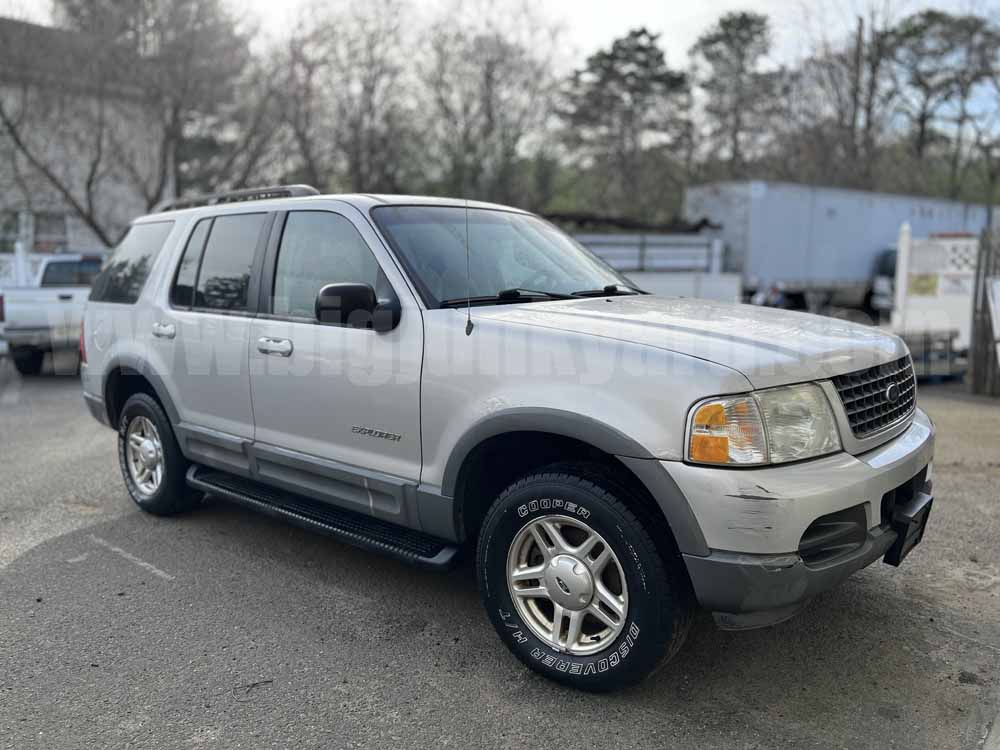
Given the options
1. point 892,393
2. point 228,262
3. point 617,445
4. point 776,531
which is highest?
point 228,262

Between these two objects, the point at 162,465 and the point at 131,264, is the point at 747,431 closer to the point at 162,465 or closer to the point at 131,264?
the point at 162,465

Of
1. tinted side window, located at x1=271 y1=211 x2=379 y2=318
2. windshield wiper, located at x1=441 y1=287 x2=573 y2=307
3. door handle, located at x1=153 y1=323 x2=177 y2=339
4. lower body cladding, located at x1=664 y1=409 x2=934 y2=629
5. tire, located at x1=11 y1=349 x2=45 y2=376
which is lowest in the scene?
tire, located at x1=11 y1=349 x2=45 y2=376

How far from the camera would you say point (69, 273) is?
41.7 feet

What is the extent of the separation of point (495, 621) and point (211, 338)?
2330 mm

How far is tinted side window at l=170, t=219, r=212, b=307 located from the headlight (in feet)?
10.8

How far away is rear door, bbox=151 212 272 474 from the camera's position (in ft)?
14.7

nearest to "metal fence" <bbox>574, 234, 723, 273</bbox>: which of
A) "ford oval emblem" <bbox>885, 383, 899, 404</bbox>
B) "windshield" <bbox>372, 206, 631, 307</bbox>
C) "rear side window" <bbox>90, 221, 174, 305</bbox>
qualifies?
"rear side window" <bbox>90, 221, 174, 305</bbox>

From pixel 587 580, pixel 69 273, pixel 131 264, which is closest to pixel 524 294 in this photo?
pixel 587 580

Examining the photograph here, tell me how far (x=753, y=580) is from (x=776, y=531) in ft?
0.59

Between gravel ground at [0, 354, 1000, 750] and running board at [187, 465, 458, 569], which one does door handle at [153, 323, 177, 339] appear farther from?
gravel ground at [0, 354, 1000, 750]

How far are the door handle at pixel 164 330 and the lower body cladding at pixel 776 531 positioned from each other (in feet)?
10.8

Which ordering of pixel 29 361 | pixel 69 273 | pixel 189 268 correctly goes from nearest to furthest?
pixel 189 268, pixel 29 361, pixel 69 273

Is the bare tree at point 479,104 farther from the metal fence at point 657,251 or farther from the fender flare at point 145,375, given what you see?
the fender flare at point 145,375

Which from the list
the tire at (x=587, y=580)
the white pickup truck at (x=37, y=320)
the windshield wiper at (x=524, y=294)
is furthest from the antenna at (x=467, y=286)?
the white pickup truck at (x=37, y=320)
